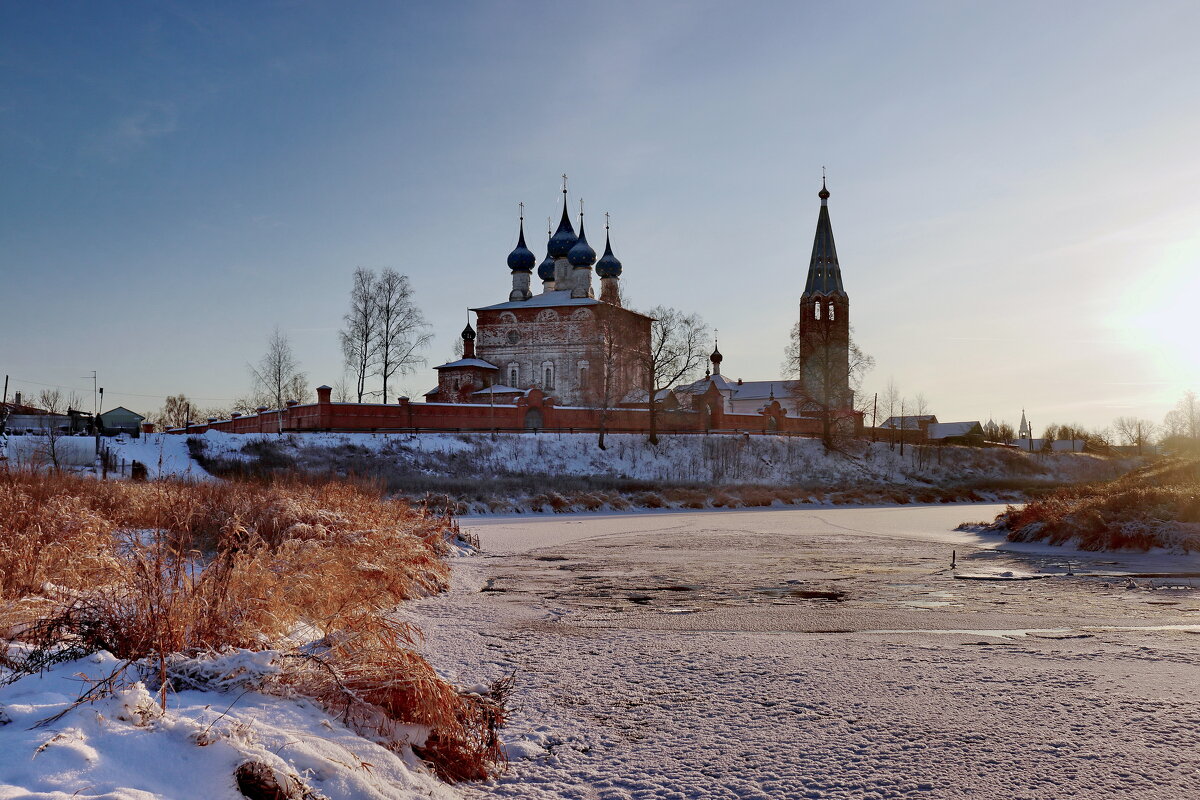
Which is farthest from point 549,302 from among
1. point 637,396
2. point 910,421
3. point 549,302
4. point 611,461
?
point 910,421

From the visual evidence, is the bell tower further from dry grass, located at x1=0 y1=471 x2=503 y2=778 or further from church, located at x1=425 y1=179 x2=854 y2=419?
dry grass, located at x1=0 y1=471 x2=503 y2=778

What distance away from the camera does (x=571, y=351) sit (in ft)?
178

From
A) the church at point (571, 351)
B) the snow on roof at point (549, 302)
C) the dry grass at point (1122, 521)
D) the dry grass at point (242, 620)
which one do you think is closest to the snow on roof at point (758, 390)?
the church at point (571, 351)

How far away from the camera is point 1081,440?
8156 centimetres

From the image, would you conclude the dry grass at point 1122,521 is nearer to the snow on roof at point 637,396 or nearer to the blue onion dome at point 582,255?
the snow on roof at point 637,396

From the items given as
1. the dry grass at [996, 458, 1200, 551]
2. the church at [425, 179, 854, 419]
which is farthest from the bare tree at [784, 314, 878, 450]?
the dry grass at [996, 458, 1200, 551]

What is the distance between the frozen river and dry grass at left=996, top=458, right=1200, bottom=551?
2475mm

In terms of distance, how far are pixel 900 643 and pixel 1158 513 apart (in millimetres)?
10648

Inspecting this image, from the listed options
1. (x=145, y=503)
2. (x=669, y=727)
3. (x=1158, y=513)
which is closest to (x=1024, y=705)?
(x=669, y=727)

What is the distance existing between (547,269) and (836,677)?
188ft

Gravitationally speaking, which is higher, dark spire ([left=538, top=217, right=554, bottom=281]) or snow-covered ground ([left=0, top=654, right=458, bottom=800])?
dark spire ([left=538, top=217, right=554, bottom=281])

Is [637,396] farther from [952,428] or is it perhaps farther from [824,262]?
[952,428]

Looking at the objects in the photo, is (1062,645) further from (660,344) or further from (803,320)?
(803,320)

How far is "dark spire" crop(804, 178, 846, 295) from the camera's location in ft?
224
